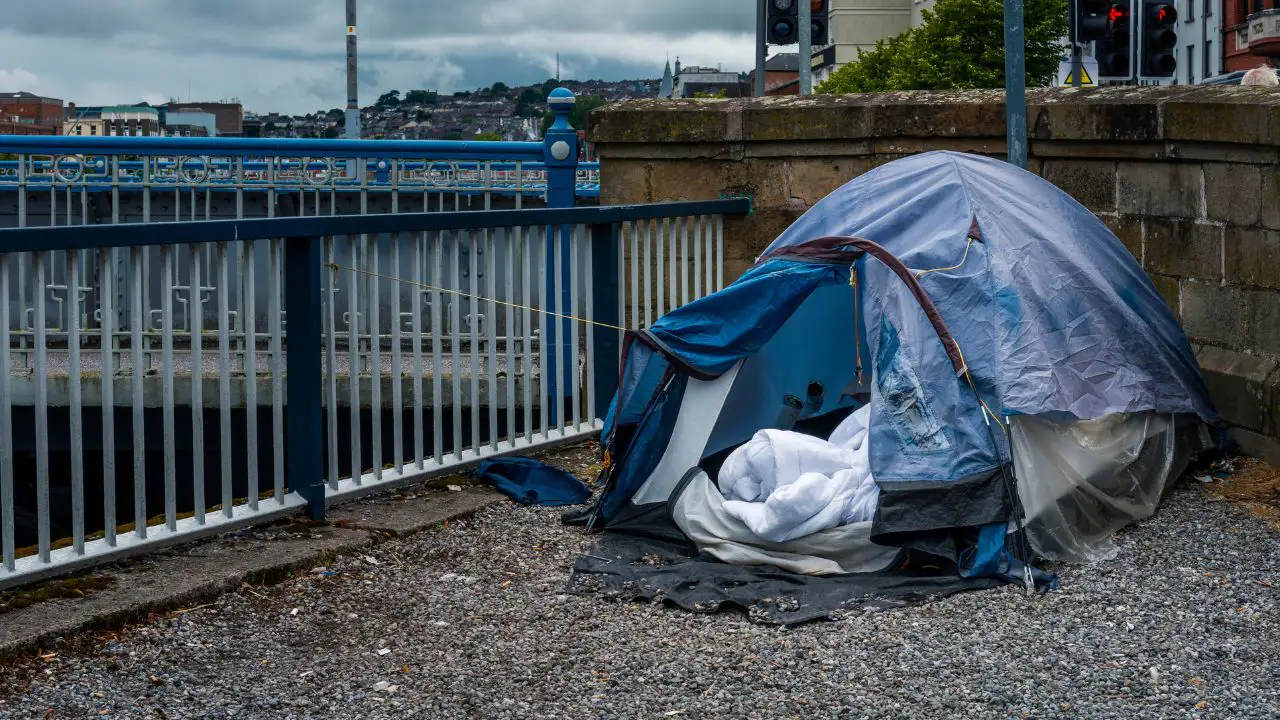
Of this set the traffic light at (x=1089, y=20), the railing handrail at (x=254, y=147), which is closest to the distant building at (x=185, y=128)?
the railing handrail at (x=254, y=147)

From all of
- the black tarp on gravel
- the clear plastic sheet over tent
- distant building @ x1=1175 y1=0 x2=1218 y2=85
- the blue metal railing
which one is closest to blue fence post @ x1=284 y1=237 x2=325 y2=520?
the blue metal railing

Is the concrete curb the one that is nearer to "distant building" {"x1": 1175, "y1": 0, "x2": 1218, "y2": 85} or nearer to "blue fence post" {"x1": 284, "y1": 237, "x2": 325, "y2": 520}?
"blue fence post" {"x1": 284, "y1": 237, "x2": 325, "y2": 520}

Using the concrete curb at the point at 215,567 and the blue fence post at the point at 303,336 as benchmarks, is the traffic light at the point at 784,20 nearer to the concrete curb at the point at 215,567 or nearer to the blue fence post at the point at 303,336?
the concrete curb at the point at 215,567

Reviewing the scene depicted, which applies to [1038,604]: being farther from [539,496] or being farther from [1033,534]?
[539,496]

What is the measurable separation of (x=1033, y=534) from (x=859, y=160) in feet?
11.5

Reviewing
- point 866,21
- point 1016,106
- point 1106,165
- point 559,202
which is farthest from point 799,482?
point 866,21

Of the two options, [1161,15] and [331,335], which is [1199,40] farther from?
[331,335]

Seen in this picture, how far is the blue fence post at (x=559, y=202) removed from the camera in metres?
7.43

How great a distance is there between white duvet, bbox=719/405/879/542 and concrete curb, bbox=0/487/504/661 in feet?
3.86

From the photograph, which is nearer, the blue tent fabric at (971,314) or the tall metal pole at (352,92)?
the blue tent fabric at (971,314)

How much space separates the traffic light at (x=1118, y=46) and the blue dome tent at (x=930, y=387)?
8092mm

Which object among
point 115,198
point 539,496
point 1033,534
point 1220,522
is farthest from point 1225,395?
point 115,198

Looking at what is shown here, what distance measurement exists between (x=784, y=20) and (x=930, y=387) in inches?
495

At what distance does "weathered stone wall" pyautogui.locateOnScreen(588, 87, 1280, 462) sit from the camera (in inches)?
270
